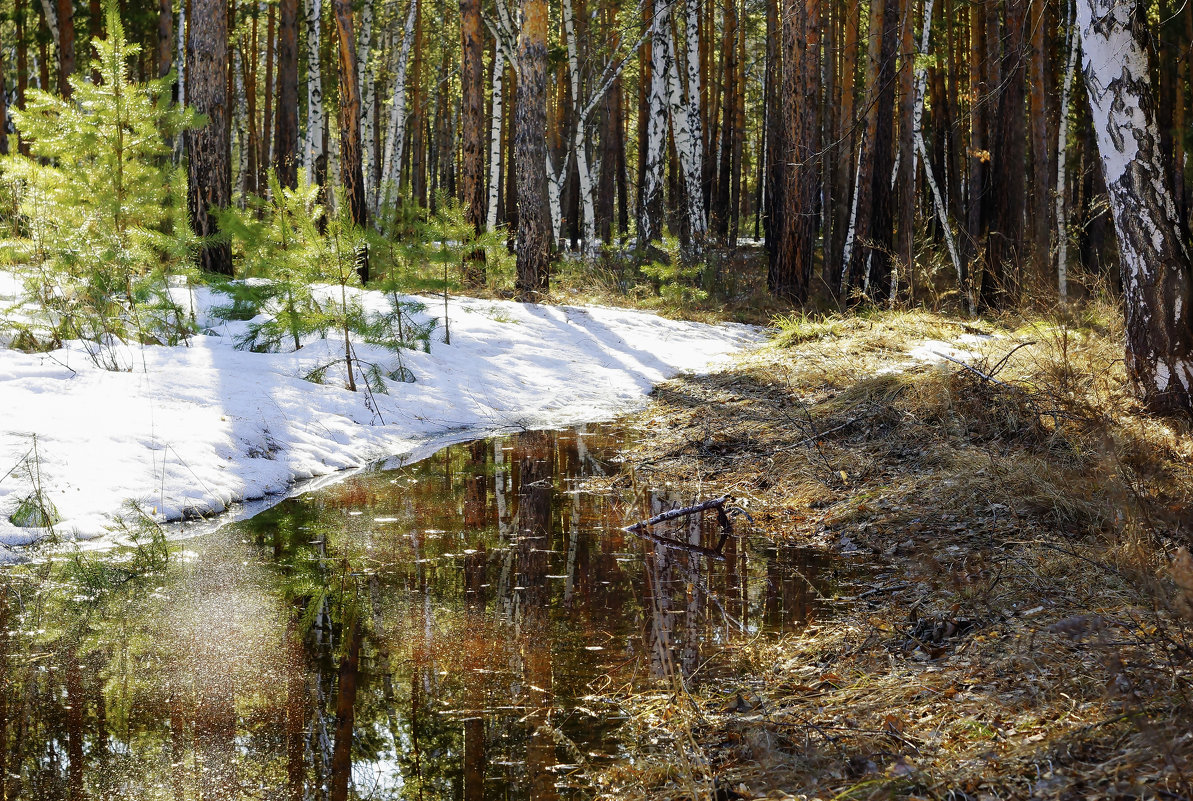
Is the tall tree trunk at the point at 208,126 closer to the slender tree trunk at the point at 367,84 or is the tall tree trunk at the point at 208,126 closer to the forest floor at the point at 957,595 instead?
the slender tree trunk at the point at 367,84

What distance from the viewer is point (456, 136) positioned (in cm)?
3381

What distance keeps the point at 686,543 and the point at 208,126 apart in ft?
25.5

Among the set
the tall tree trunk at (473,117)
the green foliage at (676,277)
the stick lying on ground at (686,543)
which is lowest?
the stick lying on ground at (686,543)

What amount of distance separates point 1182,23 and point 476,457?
13254 mm

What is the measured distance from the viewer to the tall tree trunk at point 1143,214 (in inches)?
206

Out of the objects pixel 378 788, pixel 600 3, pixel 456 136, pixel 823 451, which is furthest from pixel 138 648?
pixel 456 136

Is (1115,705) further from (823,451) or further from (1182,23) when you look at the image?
(1182,23)

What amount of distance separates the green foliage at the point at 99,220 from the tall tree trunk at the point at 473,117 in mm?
5083

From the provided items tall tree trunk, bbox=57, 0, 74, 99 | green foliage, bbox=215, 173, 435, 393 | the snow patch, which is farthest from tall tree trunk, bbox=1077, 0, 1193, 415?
tall tree trunk, bbox=57, 0, 74, 99

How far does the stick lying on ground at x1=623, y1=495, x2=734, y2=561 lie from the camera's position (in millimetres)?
4305

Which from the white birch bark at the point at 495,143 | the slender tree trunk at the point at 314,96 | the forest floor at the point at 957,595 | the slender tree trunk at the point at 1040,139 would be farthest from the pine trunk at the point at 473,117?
the slender tree trunk at the point at 1040,139

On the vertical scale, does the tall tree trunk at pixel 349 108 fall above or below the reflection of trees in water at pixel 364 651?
above

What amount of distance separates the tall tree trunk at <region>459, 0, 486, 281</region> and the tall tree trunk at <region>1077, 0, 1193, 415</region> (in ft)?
27.6

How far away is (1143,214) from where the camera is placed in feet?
17.5
